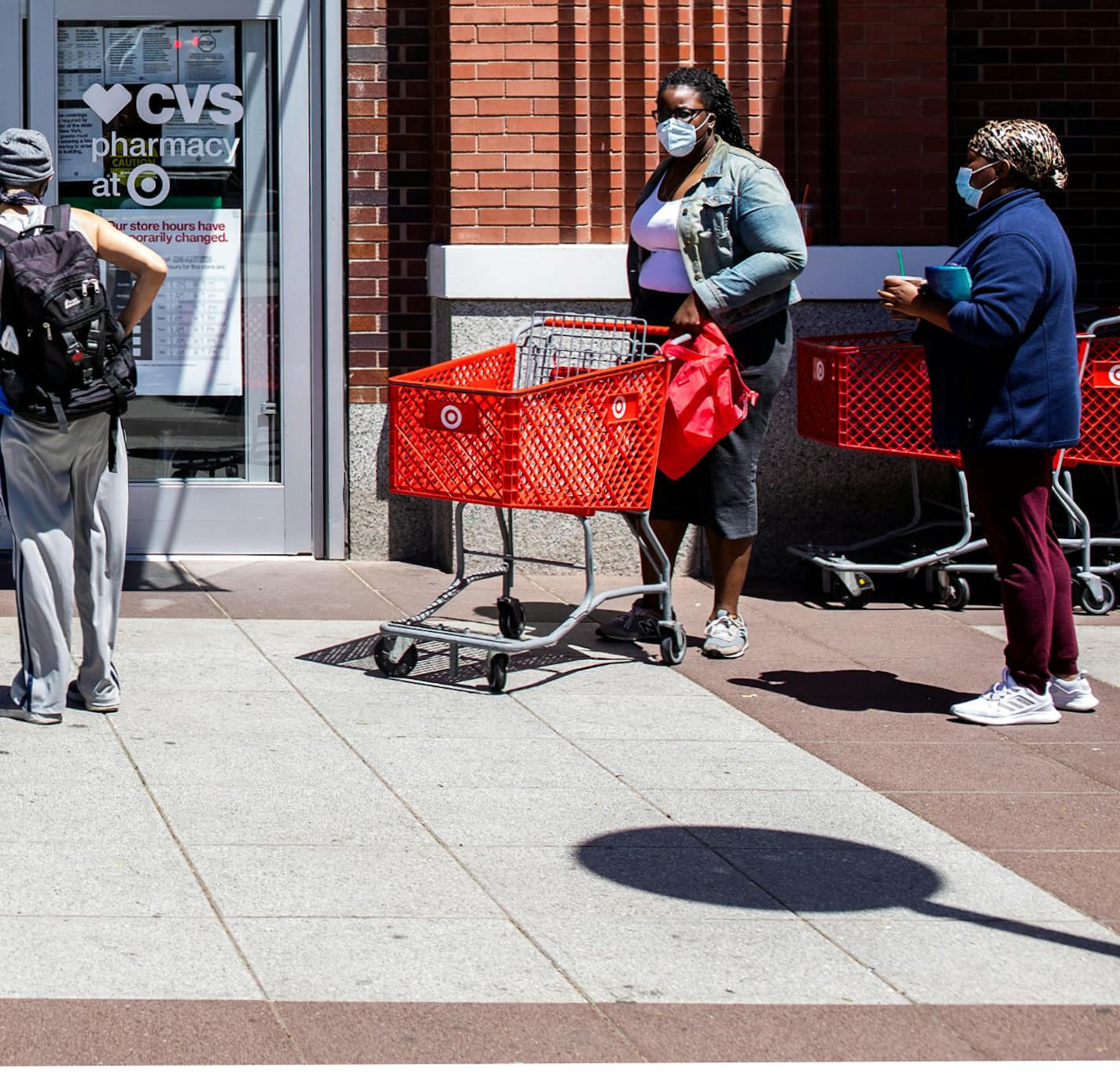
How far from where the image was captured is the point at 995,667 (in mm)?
7301

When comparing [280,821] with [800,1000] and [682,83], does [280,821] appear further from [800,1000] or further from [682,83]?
[682,83]

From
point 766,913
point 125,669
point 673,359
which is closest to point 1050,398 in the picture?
point 673,359

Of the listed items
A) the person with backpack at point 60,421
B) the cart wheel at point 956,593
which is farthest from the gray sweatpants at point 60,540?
the cart wheel at point 956,593

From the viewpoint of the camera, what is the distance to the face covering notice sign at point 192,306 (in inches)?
355

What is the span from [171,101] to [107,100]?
0.30 meters

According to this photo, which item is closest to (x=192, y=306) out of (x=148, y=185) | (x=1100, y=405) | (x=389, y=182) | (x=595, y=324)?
(x=148, y=185)

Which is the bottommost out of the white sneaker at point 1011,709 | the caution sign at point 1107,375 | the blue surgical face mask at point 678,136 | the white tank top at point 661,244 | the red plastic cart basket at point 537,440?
the white sneaker at point 1011,709

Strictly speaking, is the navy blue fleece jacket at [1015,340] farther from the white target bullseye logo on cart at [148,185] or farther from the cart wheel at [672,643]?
the white target bullseye logo on cart at [148,185]

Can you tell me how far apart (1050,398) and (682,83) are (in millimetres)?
A: 1948

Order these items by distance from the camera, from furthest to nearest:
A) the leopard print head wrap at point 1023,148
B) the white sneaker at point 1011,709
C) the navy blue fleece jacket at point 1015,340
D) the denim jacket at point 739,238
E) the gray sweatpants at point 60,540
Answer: the denim jacket at point 739,238 < the white sneaker at point 1011,709 < the leopard print head wrap at point 1023,148 < the navy blue fleece jacket at point 1015,340 < the gray sweatpants at point 60,540

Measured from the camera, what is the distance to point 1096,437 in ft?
26.8

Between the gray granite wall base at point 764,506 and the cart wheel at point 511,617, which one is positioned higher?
the gray granite wall base at point 764,506

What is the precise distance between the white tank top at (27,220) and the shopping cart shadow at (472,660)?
1941 millimetres

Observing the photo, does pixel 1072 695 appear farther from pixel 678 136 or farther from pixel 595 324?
pixel 678 136
